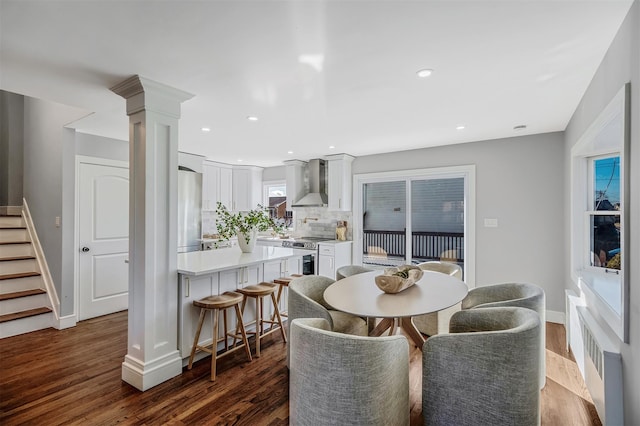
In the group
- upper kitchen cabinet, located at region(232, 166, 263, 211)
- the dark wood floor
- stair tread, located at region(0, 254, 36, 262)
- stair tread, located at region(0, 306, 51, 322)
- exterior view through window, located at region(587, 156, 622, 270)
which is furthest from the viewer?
upper kitchen cabinet, located at region(232, 166, 263, 211)

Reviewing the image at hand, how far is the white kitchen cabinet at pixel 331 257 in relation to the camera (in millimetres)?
5293

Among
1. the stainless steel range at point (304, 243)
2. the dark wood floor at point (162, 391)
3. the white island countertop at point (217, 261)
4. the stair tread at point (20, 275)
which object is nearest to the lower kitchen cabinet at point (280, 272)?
the white island countertop at point (217, 261)

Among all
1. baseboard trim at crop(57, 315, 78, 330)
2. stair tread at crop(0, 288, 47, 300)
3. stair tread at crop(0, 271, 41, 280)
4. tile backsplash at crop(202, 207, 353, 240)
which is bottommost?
baseboard trim at crop(57, 315, 78, 330)

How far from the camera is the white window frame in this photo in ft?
5.37

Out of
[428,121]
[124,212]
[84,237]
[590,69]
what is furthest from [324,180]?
[590,69]

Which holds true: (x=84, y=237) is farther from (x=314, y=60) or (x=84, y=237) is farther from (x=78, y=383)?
(x=314, y=60)

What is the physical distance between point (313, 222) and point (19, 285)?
4.35m

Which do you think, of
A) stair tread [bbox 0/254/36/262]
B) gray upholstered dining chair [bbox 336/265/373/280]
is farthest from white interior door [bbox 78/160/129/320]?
gray upholstered dining chair [bbox 336/265/373/280]

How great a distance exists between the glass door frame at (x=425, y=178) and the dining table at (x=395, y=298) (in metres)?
2.01

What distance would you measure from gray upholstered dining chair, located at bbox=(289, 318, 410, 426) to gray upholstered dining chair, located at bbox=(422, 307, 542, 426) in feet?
0.75

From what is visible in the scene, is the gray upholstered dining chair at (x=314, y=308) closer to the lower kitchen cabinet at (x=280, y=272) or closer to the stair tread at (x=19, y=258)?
the lower kitchen cabinet at (x=280, y=272)

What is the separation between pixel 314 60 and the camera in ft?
6.87

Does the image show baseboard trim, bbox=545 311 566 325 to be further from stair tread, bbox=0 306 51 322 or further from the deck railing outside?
stair tread, bbox=0 306 51 322

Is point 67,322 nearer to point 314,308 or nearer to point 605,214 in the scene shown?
point 314,308
